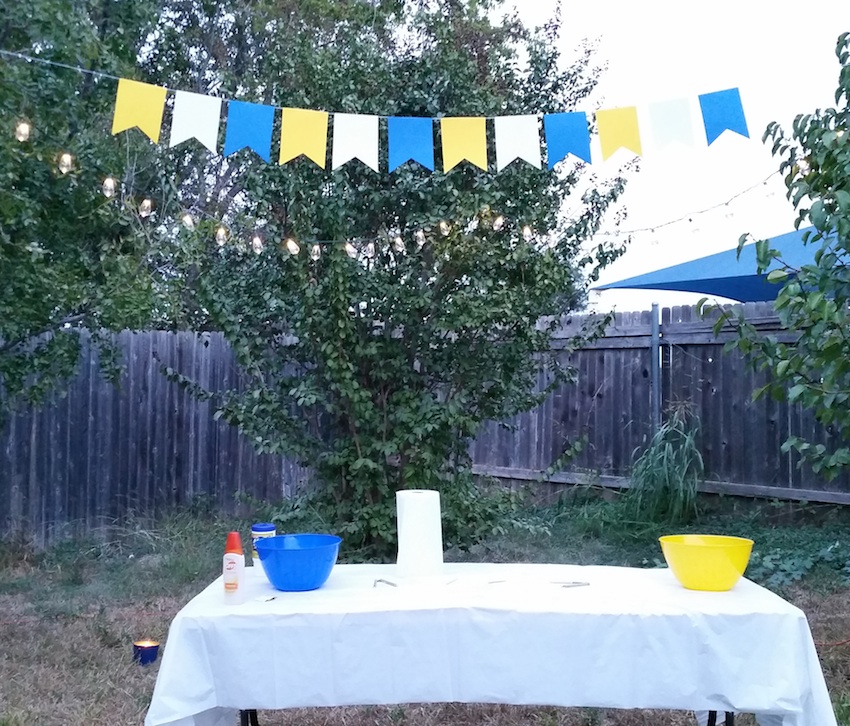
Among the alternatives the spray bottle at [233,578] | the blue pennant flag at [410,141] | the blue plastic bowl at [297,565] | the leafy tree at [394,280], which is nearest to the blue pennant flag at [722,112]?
the leafy tree at [394,280]

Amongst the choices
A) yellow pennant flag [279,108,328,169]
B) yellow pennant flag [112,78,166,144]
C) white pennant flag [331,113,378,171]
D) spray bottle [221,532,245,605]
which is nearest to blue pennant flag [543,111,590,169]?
white pennant flag [331,113,378,171]

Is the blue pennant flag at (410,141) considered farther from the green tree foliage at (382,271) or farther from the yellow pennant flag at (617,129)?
the yellow pennant flag at (617,129)

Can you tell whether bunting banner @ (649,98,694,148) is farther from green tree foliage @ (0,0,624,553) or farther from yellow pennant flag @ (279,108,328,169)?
yellow pennant flag @ (279,108,328,169)

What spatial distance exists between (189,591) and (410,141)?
2.55 meters

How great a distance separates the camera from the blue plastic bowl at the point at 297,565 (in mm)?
2076

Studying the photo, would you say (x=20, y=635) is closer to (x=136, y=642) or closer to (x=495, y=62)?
(x=136, y=642)

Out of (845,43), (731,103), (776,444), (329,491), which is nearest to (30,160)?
(329,491)

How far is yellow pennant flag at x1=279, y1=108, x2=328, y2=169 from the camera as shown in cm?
346

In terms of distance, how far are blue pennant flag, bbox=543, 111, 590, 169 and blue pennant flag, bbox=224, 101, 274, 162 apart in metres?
1.18

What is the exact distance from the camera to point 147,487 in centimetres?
594

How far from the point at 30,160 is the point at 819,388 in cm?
367

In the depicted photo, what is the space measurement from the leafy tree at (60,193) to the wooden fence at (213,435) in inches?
33.9

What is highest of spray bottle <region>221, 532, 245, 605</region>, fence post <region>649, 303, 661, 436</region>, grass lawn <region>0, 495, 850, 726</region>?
fence post <region>649, 303, 661, 436</region>

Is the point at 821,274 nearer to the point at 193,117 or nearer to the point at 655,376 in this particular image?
the point at 193,117
